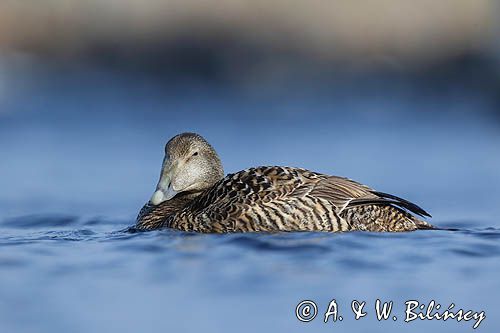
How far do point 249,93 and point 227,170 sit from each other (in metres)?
7.41

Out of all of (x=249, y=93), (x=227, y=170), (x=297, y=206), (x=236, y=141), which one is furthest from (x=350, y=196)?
(x=249, y=93)

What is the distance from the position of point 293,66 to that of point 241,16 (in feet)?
6.98

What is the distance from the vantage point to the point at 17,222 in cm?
1106

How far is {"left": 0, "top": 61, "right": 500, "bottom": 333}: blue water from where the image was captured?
702cm

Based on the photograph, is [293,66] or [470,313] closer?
[470,313]

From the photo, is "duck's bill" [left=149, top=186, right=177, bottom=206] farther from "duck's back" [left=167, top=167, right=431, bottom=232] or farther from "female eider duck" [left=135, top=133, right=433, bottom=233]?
"duck's back" [left=167, top=167, right=431, bottom=232]

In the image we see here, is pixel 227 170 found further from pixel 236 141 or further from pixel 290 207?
pixel 290 207

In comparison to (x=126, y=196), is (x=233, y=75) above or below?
above

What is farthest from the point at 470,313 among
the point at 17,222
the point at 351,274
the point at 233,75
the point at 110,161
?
the point at 233,75

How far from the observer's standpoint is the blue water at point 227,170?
7016 mm

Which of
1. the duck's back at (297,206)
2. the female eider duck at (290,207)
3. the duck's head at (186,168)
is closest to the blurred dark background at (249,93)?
the duck's head at (186,168)

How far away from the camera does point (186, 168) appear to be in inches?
385

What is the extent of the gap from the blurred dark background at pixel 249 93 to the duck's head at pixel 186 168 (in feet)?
8.36

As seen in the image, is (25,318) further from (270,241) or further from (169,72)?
(169,72)
